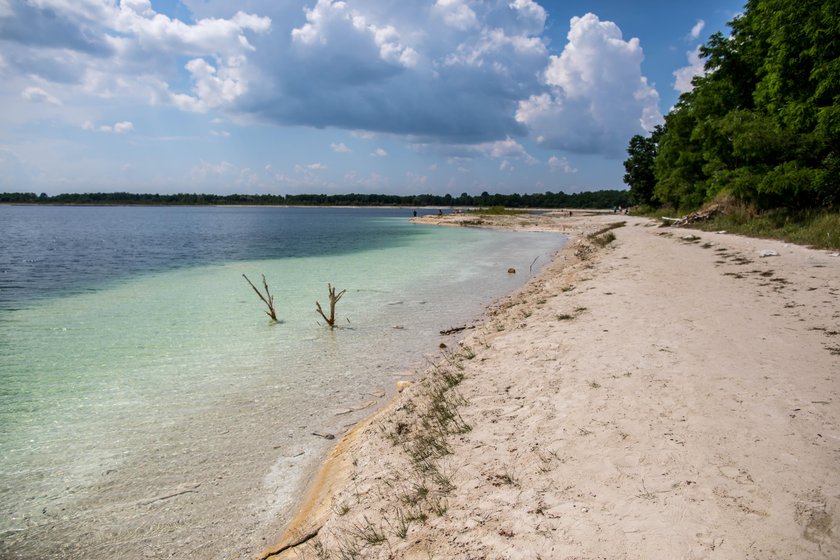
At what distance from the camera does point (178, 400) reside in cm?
911

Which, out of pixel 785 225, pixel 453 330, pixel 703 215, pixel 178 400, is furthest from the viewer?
pixel 703 215

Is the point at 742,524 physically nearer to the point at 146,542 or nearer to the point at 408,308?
the point at 146,542

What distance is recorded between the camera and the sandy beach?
350 cm

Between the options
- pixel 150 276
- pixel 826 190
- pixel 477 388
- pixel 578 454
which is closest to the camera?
pixel 578 454

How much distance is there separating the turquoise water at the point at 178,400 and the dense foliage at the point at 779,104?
55.4ft

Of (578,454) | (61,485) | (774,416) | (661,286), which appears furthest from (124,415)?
(661,286)

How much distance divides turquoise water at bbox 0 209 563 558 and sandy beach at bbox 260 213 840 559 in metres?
1.26

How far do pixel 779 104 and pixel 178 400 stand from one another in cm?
3113

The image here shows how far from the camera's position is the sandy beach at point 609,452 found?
350cm

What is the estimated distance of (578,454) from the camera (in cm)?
470

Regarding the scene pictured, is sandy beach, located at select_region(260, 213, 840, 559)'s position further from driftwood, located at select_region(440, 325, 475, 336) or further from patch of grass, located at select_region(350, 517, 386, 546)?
driftwood, located at select_region(440, 325, 475, 336)

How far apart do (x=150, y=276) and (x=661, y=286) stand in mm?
28765

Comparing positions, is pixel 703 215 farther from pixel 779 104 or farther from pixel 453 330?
pixel 453 330

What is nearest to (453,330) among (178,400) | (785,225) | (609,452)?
(178,400)
